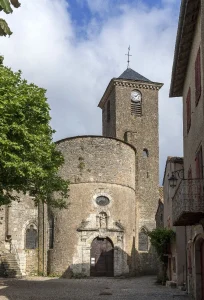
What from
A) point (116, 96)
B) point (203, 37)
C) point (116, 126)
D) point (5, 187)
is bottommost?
point (5, 187)

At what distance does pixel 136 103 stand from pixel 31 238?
49.0 ft

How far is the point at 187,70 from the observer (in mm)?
16484

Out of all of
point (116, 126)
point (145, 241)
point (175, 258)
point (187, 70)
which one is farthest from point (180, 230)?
point (116, 126)

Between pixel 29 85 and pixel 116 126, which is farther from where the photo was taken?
pixel 116 126

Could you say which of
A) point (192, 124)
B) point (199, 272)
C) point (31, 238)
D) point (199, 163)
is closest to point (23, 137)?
point (192, 124)

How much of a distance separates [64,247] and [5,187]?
49.1ft

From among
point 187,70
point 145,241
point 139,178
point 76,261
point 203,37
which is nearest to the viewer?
point 203,37

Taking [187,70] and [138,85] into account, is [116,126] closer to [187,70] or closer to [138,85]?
[138,85]

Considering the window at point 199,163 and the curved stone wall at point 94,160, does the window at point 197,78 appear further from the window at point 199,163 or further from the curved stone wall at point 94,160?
the curved stone wall at point 94,160

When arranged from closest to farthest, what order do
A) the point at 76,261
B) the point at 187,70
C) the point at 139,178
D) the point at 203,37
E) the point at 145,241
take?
the point at 203,37 < the point at 187,70 < the point at 76,261 < the point at 145,241 < the point at 139,178

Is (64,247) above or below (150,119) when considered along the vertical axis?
below

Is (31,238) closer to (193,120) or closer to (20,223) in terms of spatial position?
(20,223)

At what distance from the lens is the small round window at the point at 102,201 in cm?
3177

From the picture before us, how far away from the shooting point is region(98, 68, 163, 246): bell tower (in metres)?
39.4
